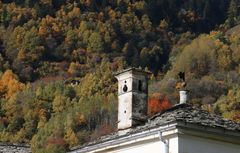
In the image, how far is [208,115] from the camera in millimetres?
24250

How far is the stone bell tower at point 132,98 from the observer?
86.0 ft

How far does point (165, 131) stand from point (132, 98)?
4.24m

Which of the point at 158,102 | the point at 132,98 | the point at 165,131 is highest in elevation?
the point at 158,102

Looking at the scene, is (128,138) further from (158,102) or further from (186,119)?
(158,102)

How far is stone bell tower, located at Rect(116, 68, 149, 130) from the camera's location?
26219 millimetres

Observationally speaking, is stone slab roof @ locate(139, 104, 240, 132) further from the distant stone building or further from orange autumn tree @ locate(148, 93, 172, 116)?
orange autumn tree @ locate(148, 93, 172, 116)

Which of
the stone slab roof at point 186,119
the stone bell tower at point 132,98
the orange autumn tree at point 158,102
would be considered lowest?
the stone slab roof at point 186,119

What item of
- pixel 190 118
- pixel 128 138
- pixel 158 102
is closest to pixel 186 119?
pixel 190 118

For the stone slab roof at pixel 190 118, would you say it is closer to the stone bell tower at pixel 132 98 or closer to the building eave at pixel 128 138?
the building eave at pixel 128 138

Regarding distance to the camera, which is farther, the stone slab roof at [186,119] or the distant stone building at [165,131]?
the stone slab roof at [186,119]

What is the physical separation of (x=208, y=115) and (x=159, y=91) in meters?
140

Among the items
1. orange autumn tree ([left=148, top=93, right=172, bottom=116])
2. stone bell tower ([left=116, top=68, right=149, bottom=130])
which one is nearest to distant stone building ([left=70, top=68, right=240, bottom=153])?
stone bell tower ([left=116, top=68, right=149, bottom=130])

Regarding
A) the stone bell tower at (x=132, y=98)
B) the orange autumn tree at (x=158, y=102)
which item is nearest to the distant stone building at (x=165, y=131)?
the stone bell tower at (x=132, y=98)

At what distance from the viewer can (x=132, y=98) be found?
87.0 ft
